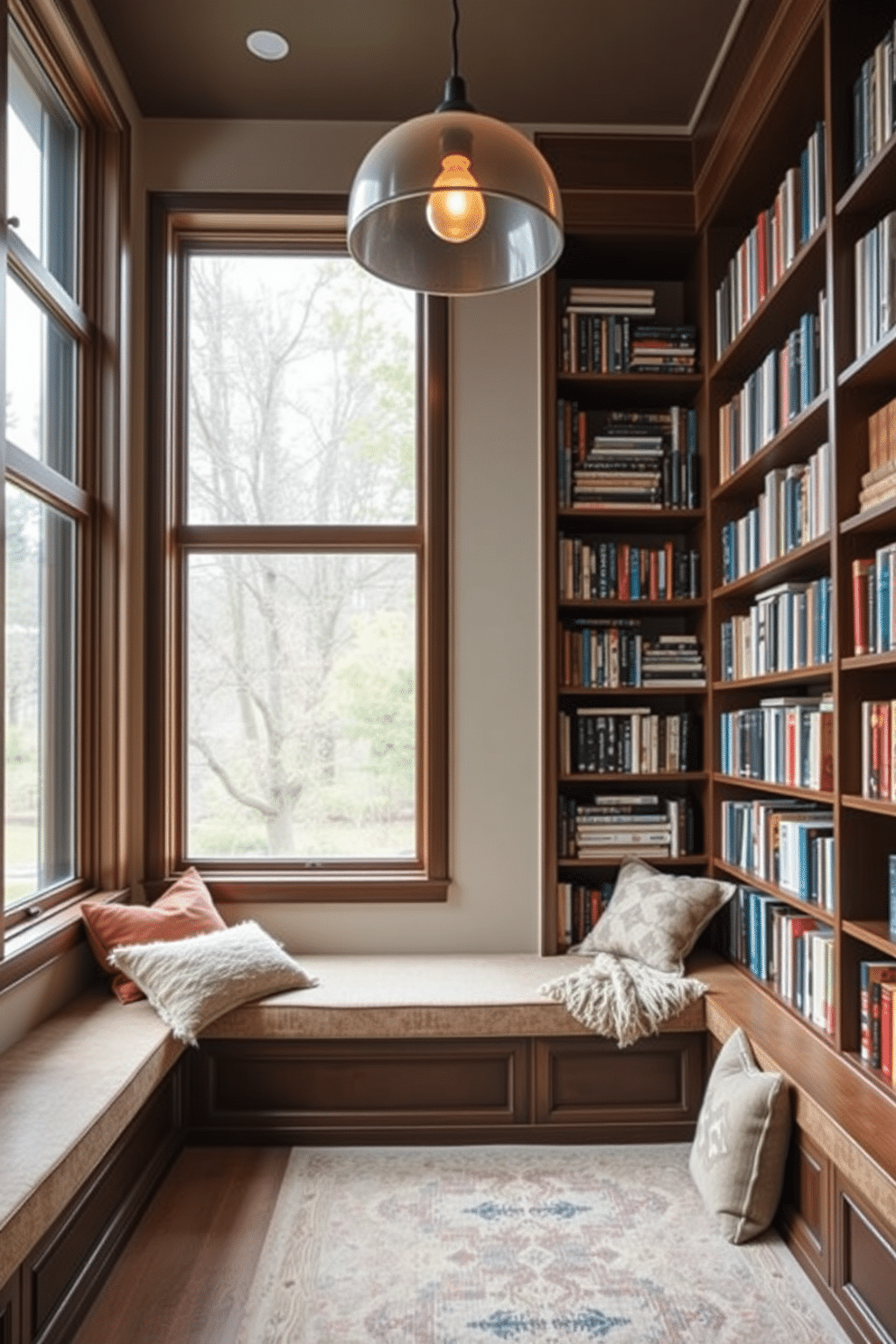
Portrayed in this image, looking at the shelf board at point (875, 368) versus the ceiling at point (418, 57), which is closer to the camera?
the shelf board at point (875, 368)

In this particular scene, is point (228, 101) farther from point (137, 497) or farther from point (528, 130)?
point (137, 497)

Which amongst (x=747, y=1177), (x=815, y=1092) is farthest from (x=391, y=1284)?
(x=815, y=1092)

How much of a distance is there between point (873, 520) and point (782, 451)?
75cm

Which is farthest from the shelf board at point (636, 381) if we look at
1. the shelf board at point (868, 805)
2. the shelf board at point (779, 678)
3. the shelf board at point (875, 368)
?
the shelf board at point (868, 805)

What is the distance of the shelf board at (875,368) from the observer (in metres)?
2.23

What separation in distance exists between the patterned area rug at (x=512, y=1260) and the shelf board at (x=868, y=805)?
1.10 metres

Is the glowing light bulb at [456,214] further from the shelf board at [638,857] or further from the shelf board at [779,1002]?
the shelf board at [638,857]

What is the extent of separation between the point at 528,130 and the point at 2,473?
7.84 feet

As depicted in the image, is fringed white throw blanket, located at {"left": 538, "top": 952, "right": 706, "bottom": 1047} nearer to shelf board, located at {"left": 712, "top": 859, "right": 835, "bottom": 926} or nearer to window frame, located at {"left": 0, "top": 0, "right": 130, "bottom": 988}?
shelf board, located at {"left": 712, "top": 859, "right": 835, "bottom": 926}

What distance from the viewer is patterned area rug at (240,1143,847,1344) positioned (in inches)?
86.1

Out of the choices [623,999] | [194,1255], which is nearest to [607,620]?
[623,999]

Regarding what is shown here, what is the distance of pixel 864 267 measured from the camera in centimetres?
243

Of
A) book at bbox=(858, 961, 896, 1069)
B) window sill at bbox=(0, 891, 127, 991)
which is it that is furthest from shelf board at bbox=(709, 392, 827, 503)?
window sill at bbox=(0, 891, 127, 991)

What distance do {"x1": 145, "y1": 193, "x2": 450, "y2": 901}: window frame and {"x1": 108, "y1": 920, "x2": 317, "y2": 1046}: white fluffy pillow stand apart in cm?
53
